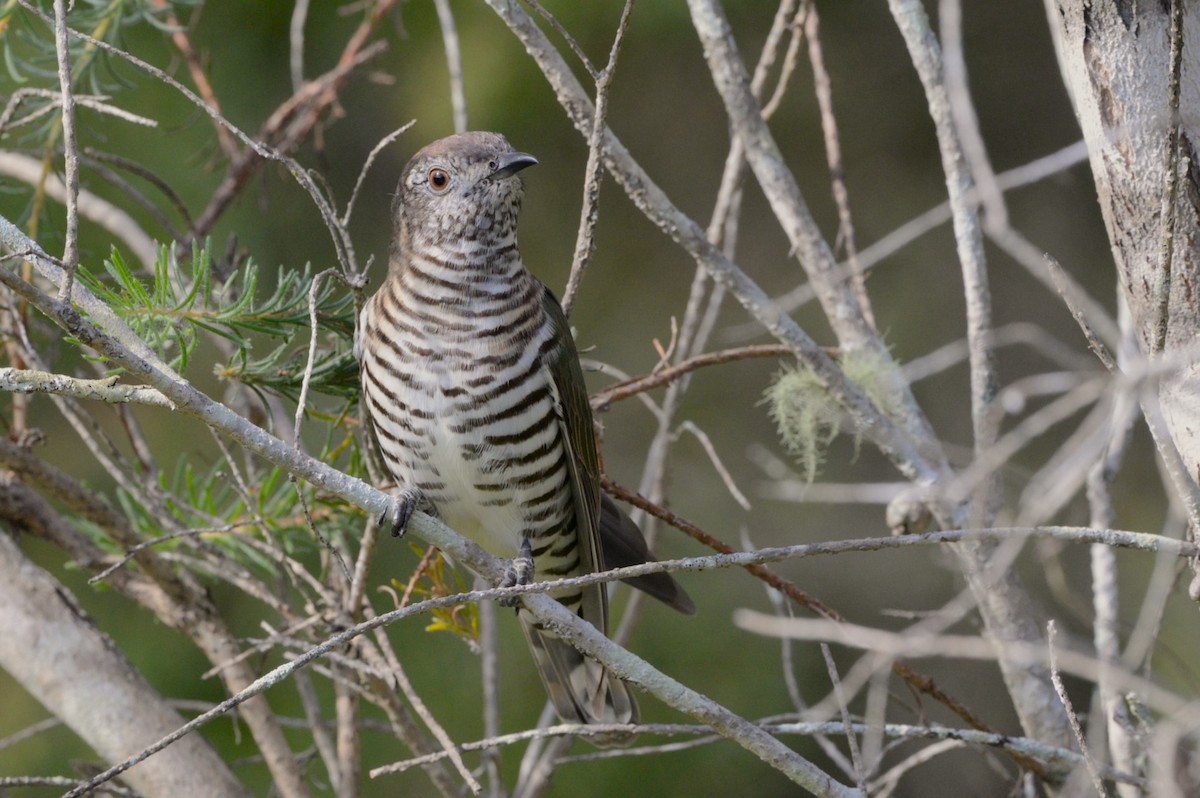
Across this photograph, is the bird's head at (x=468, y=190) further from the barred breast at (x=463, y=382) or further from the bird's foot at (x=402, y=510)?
the bird's foot at (x=402, y=510)

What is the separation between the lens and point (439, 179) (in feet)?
8.65

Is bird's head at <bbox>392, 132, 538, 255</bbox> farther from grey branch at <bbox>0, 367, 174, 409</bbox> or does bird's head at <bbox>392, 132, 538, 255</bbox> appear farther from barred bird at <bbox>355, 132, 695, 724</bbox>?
grey branch at <bbox>0, 367, 174, 409</bbox>

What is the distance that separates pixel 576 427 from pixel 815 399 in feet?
1.70

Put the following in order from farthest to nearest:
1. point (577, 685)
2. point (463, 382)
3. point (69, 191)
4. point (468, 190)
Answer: point (577, 685) → point (468, 190) → point (463, 382) → point (69, 191)

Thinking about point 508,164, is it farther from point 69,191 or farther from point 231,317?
point 69,191

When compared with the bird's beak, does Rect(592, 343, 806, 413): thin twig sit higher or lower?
lower

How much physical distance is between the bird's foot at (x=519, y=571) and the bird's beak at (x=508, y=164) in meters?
0.80

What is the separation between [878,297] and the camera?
18.9 feet

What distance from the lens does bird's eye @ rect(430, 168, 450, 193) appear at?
2623 mm

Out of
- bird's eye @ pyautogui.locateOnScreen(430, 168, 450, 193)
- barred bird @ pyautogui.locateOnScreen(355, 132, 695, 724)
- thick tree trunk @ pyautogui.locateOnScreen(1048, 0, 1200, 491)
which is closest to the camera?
thick tree trunk @ pyautogui.locateOnScreen(1048, 0, 1200, 491)

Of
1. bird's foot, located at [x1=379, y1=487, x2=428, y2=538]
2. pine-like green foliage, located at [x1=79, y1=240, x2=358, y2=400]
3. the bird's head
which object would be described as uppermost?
the bird's head

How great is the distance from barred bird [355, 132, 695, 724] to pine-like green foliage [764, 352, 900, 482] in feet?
1.40

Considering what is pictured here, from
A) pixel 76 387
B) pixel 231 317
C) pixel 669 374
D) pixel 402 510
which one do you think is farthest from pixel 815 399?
pixel 76 387

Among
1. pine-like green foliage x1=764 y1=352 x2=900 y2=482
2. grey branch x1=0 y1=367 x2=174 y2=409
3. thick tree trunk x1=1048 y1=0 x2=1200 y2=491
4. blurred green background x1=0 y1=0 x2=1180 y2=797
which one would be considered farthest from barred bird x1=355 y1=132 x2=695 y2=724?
blurred green background x1=0 y1=0 x2=1180 y2=797
